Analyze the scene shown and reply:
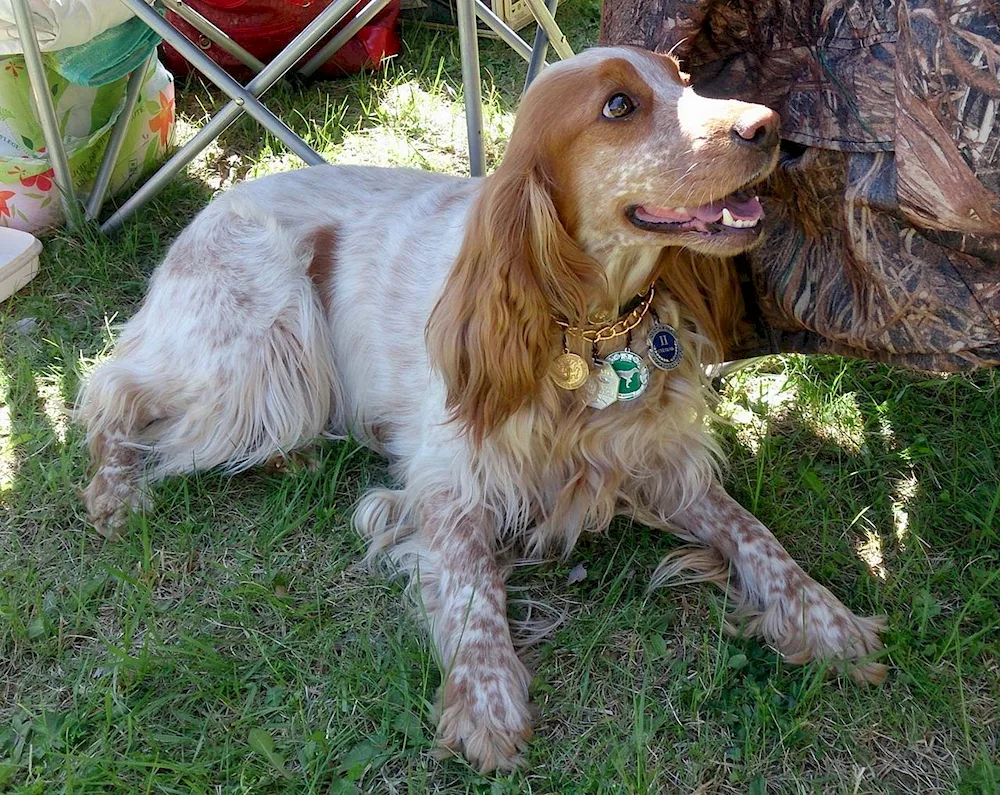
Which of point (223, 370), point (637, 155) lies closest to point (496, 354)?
point (637, 155)

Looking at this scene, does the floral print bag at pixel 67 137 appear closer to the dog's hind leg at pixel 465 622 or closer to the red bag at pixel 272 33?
the red bag at pixel 272 33

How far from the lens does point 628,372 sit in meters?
2.38

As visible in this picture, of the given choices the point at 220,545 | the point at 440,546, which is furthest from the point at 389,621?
the point at 220,545

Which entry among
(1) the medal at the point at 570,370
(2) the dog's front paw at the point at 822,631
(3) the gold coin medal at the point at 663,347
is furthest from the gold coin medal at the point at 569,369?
(2) the dog's front paw at the point at 822,631

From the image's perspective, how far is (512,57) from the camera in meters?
5.09

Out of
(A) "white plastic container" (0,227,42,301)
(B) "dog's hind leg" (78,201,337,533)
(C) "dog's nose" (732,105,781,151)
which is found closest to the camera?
(C) "dog's nose" (732,105,781,151)

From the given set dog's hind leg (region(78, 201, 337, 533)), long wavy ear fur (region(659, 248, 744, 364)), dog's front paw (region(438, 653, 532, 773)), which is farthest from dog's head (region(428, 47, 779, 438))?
dog's hind leg (region(78, 201, 337, 533))

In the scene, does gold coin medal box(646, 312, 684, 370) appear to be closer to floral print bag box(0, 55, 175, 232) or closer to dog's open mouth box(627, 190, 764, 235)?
dog's open mouth box(627, 190, 764, 235)

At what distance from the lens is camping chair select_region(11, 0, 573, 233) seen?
3352mm

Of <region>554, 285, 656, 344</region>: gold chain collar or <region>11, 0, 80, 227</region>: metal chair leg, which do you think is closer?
<region>554, 285, 656, 344</region>: gold chain collar

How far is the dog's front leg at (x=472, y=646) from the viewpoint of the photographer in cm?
210

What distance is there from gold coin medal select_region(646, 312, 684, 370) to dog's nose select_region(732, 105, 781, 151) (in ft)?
1.68

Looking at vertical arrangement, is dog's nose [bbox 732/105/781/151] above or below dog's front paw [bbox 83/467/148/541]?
above

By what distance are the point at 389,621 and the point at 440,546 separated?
0.22m
